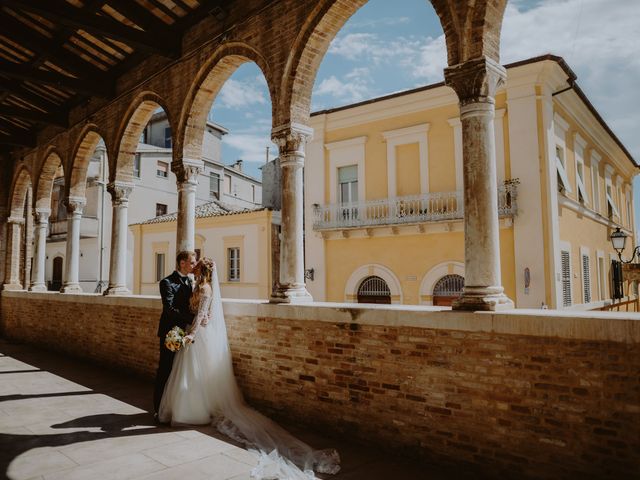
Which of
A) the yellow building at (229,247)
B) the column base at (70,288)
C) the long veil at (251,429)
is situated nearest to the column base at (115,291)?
the column base at (70,288)

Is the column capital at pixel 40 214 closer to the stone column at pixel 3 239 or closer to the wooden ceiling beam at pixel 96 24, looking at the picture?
the stone column at pixel 3 239

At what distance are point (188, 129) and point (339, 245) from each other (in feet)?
28.7

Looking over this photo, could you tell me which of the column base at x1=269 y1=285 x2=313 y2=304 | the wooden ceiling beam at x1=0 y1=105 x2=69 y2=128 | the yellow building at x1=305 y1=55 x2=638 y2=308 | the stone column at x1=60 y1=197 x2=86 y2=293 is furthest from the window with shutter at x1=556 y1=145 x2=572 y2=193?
the wooden ceiling beam at x1=0 y1=105 x2=69 y2=128

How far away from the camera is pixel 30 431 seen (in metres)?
4.54

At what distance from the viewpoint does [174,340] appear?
4.76 meters

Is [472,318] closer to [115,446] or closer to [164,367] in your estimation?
[115,446]

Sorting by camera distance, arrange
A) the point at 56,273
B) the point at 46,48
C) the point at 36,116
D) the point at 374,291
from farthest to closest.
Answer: the point at 56,273 → the point at 374,291 → the point at 36,116 → the point at 46,48

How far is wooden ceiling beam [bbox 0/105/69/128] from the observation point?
956 cm

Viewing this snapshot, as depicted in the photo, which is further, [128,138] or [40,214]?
[40,214]

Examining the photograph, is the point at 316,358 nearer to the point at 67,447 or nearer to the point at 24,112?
the point at 67,447

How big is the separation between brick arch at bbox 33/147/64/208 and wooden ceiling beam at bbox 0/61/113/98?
3.08m

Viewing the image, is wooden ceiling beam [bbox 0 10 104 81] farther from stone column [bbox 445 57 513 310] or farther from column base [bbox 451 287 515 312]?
column base [bbox 451 287 515 312]

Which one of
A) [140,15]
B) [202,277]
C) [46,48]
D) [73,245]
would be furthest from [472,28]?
[73,245]

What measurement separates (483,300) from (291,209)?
2.60m
